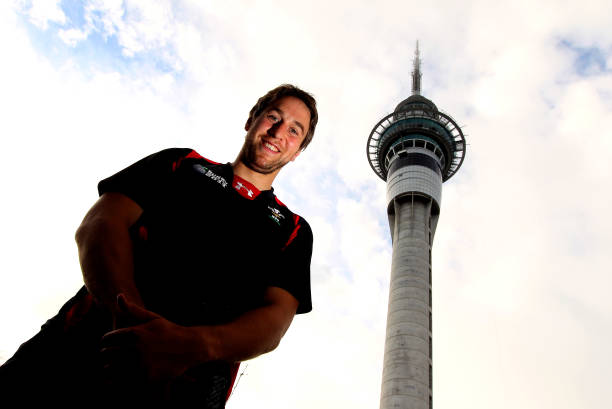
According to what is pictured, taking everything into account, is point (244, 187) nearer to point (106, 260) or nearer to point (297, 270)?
point (297, 270)

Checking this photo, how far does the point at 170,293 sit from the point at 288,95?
2767mm

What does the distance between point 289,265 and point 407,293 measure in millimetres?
40705

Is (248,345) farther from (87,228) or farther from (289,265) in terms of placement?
(87,228)

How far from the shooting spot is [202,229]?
334 centimetres

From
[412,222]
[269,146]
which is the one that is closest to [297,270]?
[269,146]

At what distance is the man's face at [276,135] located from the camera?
14.2 feet

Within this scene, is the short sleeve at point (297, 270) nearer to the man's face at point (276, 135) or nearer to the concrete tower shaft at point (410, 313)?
the man's face at point (276, 135)

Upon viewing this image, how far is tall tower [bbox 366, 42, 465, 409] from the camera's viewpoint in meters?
37.5

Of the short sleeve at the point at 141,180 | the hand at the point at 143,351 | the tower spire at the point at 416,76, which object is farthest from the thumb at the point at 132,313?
the tower spire at the point at 416,76

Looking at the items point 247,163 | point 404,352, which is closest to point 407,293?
point 404,352

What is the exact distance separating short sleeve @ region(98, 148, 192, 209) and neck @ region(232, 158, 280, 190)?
824 mm

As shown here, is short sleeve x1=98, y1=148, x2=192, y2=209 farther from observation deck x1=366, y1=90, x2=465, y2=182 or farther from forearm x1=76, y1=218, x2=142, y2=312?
observation deck x1=366, y1=90, x2=465, y2=182

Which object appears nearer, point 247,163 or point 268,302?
point 268,302

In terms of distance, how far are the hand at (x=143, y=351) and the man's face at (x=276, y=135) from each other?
236 centimetres
